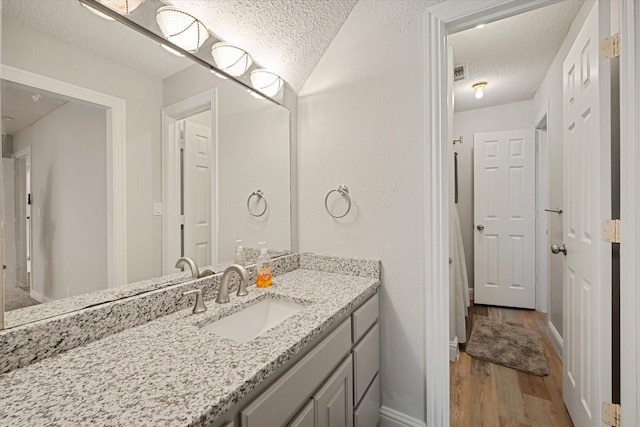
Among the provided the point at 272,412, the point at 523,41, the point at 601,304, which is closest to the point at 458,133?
the point at 523,41

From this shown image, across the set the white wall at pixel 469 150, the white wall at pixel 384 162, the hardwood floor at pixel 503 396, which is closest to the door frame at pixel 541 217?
the white wall at pixel 469 150

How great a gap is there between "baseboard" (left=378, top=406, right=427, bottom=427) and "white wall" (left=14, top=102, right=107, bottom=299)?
1.46 meters

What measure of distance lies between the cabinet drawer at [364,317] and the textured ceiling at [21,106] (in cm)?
125

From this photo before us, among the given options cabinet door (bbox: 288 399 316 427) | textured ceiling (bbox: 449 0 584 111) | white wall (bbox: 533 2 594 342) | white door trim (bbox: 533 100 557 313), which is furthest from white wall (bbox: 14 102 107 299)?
white door trim (bbox: 533 100 557 313)

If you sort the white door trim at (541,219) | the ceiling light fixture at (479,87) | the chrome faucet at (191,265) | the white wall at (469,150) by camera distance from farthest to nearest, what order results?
1. the white wall at (469,150)
2. the white door trim at (541,219)
3. the ceiling light fixture at (479,87)
4. the chrome faucet at (191,265)

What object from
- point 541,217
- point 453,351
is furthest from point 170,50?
point 541,217

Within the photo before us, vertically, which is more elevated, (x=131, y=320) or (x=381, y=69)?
(x=381, y=69)

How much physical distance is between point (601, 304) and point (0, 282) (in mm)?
2057

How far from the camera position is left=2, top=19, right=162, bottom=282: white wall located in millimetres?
809

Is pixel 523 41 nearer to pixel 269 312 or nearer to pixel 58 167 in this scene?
pixel 269 312

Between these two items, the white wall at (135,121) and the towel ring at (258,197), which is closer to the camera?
the white wall at (135,121)

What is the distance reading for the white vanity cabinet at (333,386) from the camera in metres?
0.73

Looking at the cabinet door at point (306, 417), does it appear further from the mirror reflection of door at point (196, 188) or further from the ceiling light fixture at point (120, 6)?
the ceiling light fixture at point (120, 6)

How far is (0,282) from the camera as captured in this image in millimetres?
704
